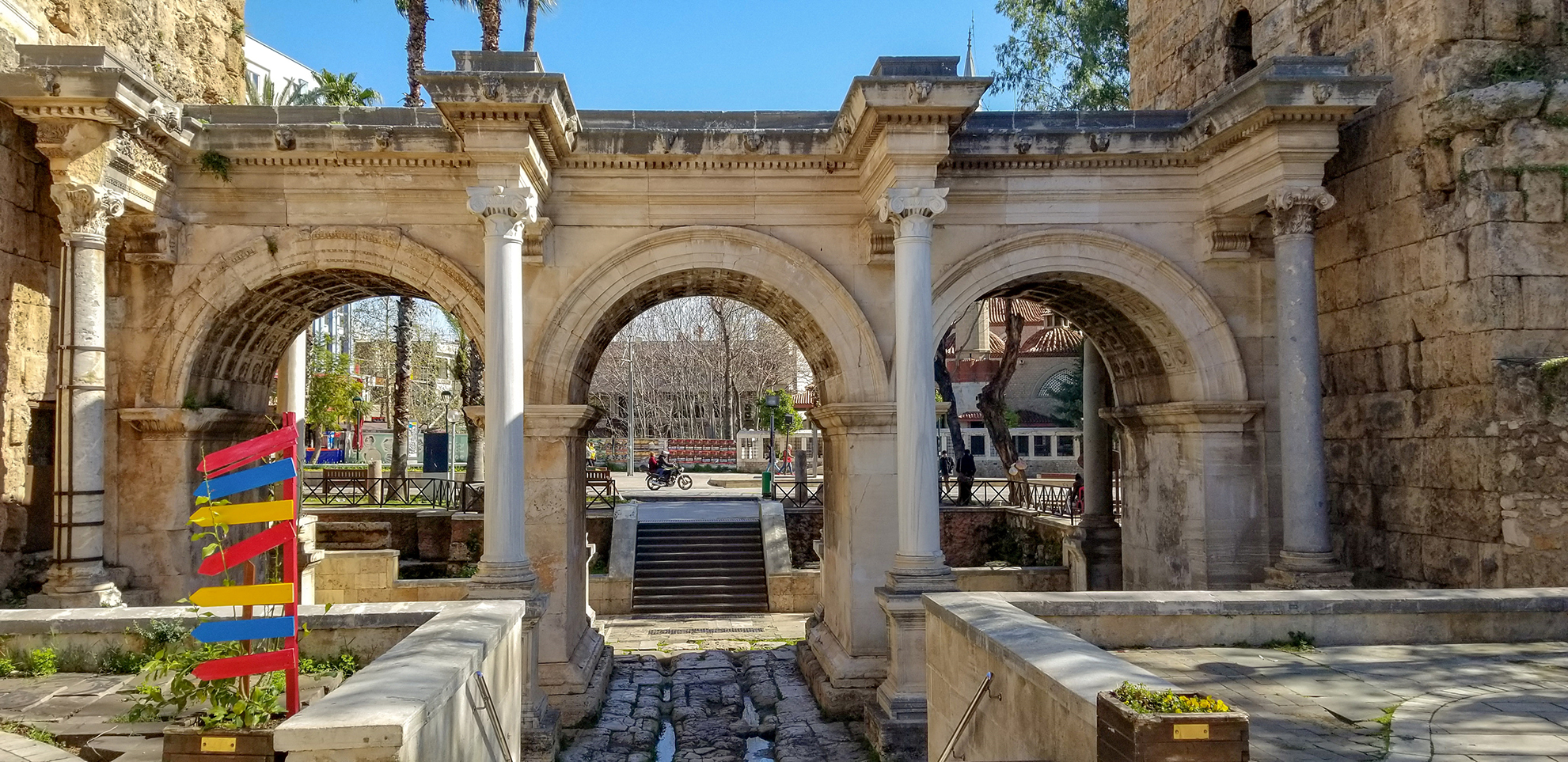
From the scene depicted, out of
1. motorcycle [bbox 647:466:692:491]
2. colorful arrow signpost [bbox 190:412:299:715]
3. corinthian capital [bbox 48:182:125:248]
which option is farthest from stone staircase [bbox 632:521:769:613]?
colorful arrow signpost [bbox 190:412:299:715]

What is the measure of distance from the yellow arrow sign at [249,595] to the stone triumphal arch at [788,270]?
3748 millimetres

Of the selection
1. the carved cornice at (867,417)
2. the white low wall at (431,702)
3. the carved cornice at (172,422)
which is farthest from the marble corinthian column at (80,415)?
the carved cornice at (867,417)

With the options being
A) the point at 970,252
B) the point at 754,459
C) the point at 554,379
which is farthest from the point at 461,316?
the point at 754,459

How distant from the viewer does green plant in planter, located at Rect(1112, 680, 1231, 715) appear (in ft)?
13.5

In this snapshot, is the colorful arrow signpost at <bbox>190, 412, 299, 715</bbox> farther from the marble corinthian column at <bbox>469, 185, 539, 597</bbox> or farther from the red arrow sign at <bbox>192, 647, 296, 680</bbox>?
the marble corinthian column at <bbox>469, 185, 539, 597</bbox>

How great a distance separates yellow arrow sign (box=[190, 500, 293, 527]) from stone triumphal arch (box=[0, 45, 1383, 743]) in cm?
366

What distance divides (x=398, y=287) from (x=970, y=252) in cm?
620

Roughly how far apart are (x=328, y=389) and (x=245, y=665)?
31337 millimetres

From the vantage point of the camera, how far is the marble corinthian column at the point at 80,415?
877 centimetres

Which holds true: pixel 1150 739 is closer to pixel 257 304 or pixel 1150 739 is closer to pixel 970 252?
pixel 970 252

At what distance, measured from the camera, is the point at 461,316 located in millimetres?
10047

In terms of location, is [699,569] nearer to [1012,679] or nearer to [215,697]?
[1012,679]

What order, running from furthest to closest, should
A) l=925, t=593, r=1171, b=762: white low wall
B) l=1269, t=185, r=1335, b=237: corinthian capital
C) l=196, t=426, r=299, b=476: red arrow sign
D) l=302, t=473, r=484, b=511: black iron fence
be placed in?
l=302, t=473, r=484, b=511: black iron fence < l=1269, t=185, r=1335, b=237: corinthian capital < l=196, t=426, r=299, b=476: red arrow sign < l=925, t=593, r=1171, b=762: white low wall

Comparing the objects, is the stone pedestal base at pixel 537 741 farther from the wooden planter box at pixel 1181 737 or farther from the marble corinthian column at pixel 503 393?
the wooden planter box at pixel 1181 737
